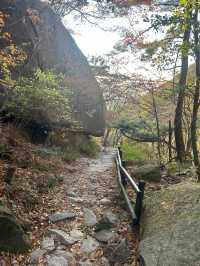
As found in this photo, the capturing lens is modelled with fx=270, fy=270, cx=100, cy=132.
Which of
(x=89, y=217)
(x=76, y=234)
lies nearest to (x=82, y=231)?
(x=76, y=234)

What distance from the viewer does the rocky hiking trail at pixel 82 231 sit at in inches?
157

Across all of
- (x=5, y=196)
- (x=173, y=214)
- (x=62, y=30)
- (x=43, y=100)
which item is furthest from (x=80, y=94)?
(x=173, y=214)

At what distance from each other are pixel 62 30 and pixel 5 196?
1163 centimetres

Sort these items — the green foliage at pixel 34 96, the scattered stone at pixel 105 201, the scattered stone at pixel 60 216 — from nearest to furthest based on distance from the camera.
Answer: the scattered stone at pixel 60 216
the scattered stone at pixel 105 201
the green foliage at pixel 34 96

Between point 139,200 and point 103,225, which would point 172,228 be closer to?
point 139,200

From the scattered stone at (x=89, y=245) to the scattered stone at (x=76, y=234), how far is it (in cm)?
11

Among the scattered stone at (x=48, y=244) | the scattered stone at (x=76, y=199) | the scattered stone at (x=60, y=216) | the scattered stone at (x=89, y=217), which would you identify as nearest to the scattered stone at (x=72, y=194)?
the scattered stone at (x=76, y=199)

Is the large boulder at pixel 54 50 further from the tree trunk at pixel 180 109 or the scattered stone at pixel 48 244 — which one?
the scattered stone at pixel 48 244

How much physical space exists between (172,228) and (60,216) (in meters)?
2.23

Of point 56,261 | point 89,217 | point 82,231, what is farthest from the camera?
point 89,217

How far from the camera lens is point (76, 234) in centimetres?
465

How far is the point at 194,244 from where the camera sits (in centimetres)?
324

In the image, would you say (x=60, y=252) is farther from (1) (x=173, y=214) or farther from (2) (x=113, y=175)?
(2) (x=113, y=175)

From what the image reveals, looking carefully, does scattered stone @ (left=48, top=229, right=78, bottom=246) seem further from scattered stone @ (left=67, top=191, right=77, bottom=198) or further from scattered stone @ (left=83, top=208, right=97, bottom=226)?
scattered stone @ (left=67, top=191, right=77, bottom=198)
